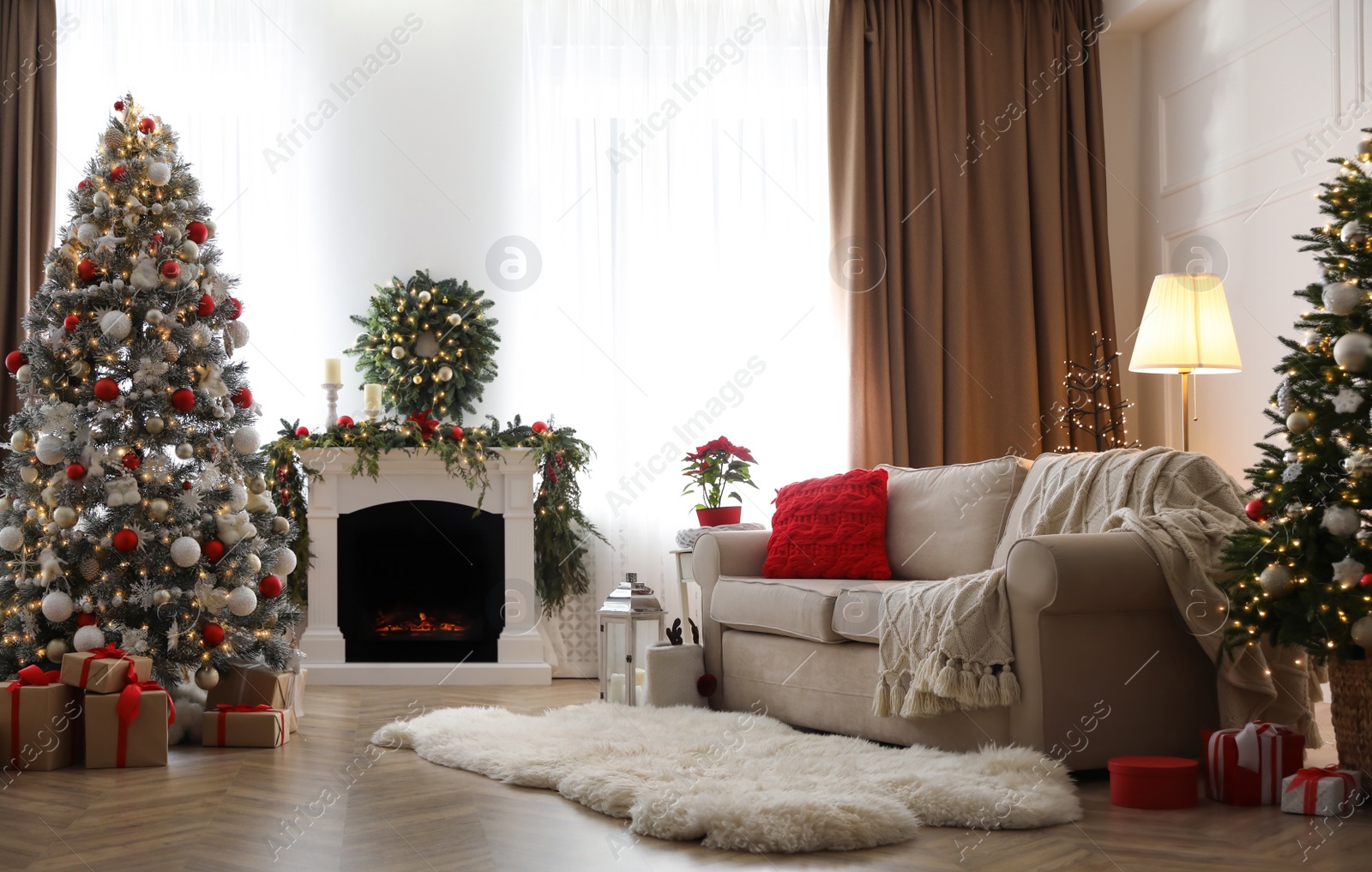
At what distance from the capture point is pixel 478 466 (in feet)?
16.7

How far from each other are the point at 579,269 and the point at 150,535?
8.02 ft

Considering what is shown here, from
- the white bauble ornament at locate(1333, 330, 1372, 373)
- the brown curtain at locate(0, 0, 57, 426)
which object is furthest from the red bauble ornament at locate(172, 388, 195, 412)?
the white bauble ornament at locate(1333, 330, 1372, 373)

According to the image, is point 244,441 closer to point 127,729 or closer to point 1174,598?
point 127,729

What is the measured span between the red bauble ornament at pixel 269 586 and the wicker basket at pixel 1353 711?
3.13 m

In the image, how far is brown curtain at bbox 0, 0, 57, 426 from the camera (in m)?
5.11

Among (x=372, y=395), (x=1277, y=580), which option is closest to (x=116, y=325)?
(x=372, y=395)

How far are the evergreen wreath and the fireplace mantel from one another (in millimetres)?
324

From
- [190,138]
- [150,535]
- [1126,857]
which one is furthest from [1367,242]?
[190,138]

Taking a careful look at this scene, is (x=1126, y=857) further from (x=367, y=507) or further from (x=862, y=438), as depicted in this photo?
(x=367, y=507)

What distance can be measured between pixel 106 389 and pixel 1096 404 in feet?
13.7

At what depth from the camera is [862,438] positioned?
17.9 feet

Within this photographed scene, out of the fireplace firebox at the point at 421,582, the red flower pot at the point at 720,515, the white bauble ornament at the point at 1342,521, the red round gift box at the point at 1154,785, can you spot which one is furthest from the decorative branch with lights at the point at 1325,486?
the fireplace firebox at the point at 421,582

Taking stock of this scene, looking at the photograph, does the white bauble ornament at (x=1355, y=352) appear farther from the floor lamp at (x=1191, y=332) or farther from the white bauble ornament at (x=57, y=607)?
the white bauble ornament at (x=57, y=607)

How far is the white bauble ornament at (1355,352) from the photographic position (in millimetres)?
2748
